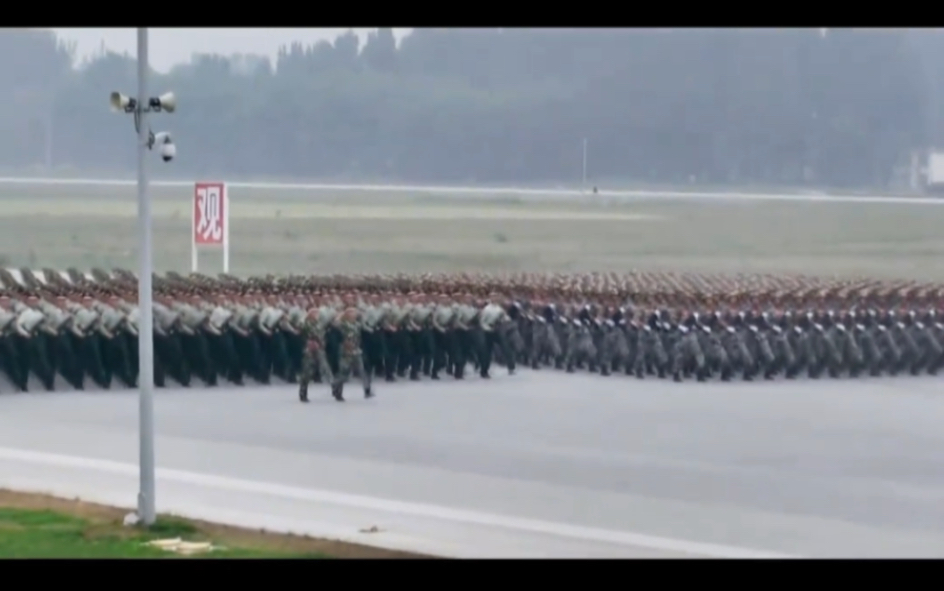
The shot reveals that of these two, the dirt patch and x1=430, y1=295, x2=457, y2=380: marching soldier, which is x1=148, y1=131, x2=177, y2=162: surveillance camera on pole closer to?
the dirt patch

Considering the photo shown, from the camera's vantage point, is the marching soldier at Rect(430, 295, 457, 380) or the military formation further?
the marching soldier at Rect(430, 295, 457, 380)

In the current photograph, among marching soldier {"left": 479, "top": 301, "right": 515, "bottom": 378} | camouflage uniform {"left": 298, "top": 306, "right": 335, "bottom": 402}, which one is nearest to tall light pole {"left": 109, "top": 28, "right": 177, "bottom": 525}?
camouflage uniform {"left": 298, "top": 306, "right": 335, "bottom": 402}

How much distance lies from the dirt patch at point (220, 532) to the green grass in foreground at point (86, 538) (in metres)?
0.05

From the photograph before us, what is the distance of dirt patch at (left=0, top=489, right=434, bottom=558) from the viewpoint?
484 inches

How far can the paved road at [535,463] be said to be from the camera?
533 inches

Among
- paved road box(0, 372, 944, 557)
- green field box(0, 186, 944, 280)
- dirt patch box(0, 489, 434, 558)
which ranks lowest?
paved road box(0, 372, 944, 557)

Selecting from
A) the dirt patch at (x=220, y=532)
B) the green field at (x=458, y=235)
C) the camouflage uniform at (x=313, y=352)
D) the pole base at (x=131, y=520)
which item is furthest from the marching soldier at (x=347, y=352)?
the green field at (x=458, y=235)

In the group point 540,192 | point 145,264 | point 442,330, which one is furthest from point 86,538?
point 540,192

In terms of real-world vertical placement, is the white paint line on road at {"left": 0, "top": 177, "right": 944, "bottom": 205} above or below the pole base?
above

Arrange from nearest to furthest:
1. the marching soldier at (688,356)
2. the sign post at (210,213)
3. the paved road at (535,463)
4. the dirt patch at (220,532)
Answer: the dirt patch at (220,532) → the paved road at (535,463) → the marching soldier at (688,356) → the sign post at (210,213)

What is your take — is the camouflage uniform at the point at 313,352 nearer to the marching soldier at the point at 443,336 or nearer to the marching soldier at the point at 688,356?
the marching soldier at the point at 443,336

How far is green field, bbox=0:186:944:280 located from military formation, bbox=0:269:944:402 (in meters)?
4.15

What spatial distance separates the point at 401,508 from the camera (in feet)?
46.9
